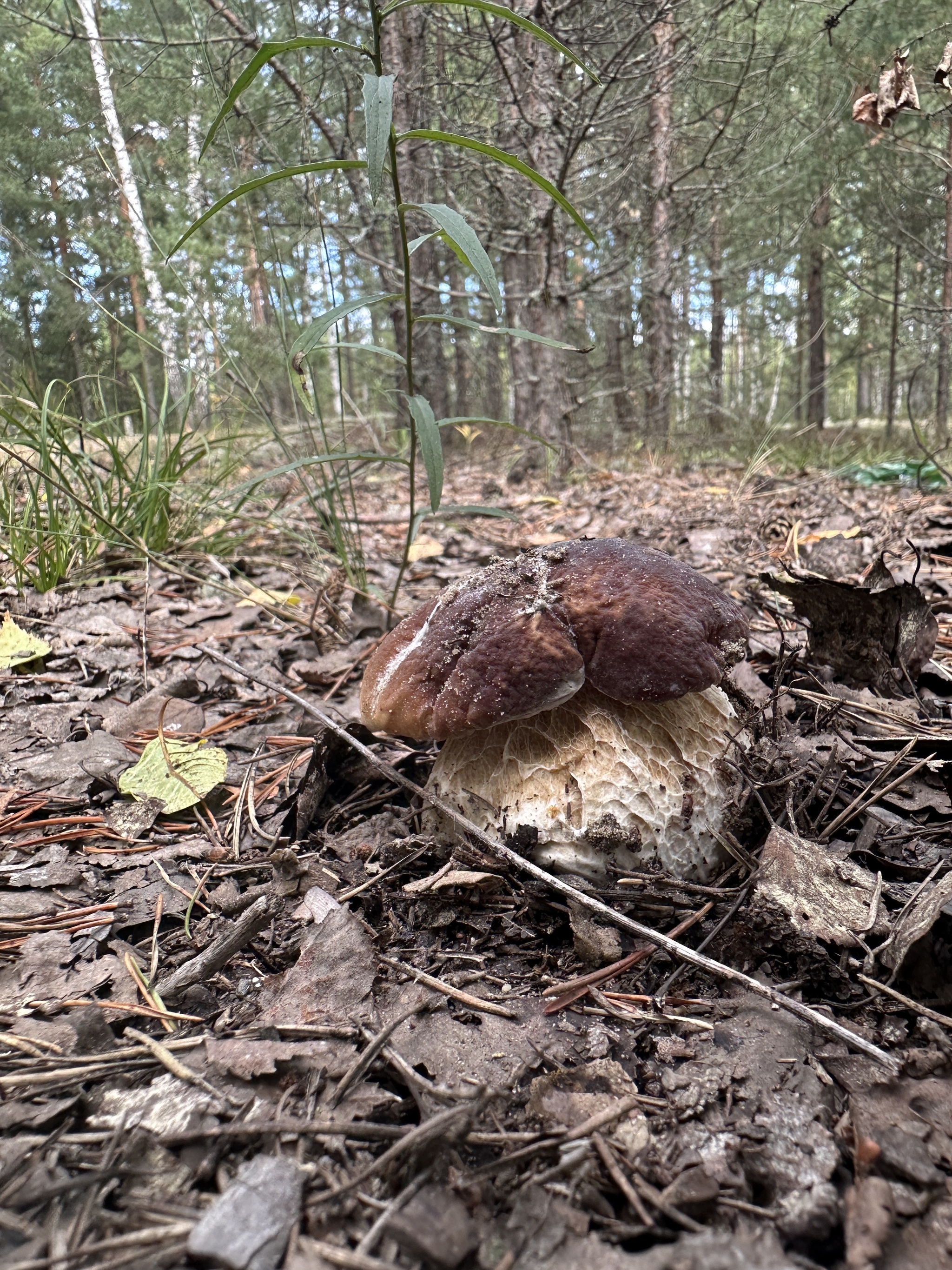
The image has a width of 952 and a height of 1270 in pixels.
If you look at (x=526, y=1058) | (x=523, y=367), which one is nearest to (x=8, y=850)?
(x=526, y=1058)

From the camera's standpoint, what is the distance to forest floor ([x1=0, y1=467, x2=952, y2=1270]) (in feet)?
2.99

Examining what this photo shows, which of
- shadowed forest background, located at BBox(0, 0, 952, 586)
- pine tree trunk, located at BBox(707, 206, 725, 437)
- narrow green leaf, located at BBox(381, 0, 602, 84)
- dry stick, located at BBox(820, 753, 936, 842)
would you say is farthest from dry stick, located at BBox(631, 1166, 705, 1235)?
pine tree trunk, located at BBox(707, 206, 725, 437)

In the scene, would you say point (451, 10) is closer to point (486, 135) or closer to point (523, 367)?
point (486, 135)

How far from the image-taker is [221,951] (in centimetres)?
144

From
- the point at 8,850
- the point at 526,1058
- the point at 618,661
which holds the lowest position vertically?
the point at 526,1058

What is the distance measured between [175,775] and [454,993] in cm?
114

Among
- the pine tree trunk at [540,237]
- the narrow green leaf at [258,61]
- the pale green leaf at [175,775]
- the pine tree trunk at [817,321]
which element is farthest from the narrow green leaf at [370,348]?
the pine tree trunk at [817,321]

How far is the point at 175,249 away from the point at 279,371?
11120 mm

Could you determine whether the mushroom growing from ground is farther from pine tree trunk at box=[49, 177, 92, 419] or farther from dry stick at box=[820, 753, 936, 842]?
pine tree trunk at box=[49, 177, 92, 419]

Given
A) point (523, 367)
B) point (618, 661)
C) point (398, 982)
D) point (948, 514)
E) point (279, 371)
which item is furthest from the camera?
point (279, 371)

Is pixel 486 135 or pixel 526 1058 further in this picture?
pixel 486 135

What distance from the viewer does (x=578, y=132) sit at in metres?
5.73

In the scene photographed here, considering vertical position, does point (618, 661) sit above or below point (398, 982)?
above

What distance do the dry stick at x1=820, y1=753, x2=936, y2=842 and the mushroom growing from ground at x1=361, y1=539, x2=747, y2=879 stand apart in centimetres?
27
